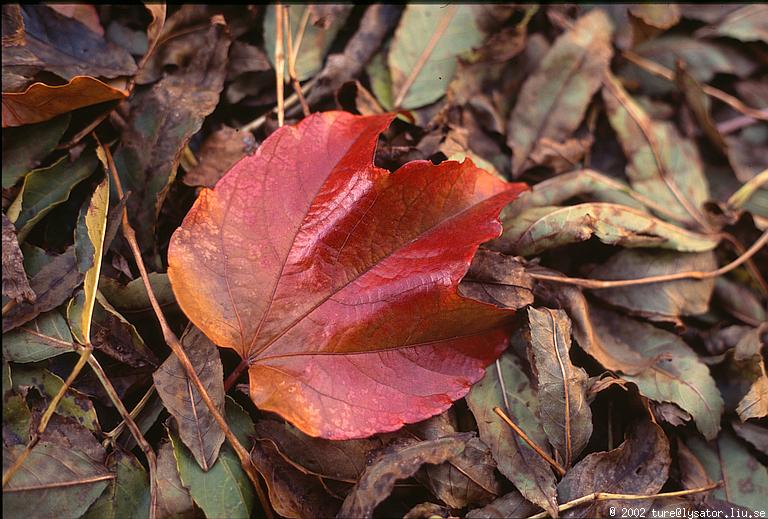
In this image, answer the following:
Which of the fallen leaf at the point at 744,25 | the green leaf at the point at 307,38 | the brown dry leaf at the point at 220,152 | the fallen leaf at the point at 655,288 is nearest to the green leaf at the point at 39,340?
the brown dry leaf at the point at 220,152

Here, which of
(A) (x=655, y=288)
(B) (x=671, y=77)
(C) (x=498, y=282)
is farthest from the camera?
(B) (x=671, y=77)

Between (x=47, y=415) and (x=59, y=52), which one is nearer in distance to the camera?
(x=47, y=415)

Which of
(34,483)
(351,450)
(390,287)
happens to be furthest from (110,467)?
(390,287)

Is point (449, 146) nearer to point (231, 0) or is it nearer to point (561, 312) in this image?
point (561, 312)

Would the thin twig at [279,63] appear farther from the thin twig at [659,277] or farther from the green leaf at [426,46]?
the thin twig at [659,277]

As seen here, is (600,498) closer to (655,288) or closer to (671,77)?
(655,288)

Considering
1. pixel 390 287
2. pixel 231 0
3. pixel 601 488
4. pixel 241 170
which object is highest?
pixel 231 0

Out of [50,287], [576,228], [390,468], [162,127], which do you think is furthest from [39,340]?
[576,228]
